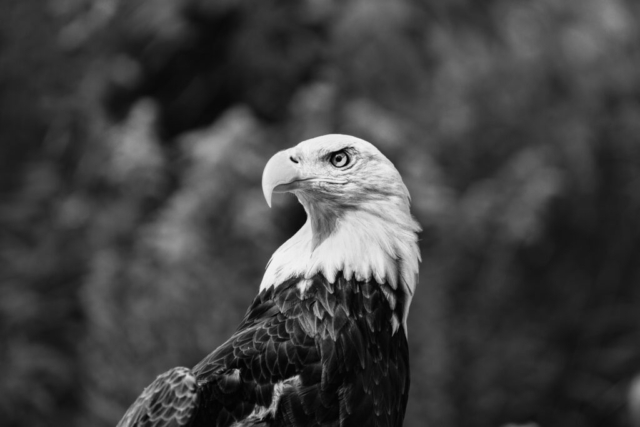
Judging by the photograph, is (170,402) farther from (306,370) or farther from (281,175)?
(281,175)

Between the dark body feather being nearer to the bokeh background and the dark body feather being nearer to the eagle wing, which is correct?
the eagle wing

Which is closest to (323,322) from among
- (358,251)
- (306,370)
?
(306,370)

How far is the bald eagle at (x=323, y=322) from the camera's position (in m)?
2.55

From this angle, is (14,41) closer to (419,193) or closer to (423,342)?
(419,193)

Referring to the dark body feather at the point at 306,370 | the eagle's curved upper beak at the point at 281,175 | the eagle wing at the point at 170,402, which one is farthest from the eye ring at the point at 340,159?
the eagle wing at the point at 170,402

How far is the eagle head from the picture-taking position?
2752 mm

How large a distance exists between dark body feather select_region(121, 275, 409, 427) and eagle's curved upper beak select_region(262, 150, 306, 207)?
30cm

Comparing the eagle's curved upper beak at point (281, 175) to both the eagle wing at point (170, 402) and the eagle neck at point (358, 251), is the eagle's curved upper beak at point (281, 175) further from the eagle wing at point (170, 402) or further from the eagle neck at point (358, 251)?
the eagle wing at point (170, 402)

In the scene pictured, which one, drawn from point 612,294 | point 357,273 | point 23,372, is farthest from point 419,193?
point 357,273

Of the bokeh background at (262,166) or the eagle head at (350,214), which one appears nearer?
the eagle head at (350,214)

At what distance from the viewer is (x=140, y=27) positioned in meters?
7.82

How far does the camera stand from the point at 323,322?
8.68ft

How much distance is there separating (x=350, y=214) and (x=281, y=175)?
0.28 metres

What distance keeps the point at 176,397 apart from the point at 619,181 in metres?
7.45
